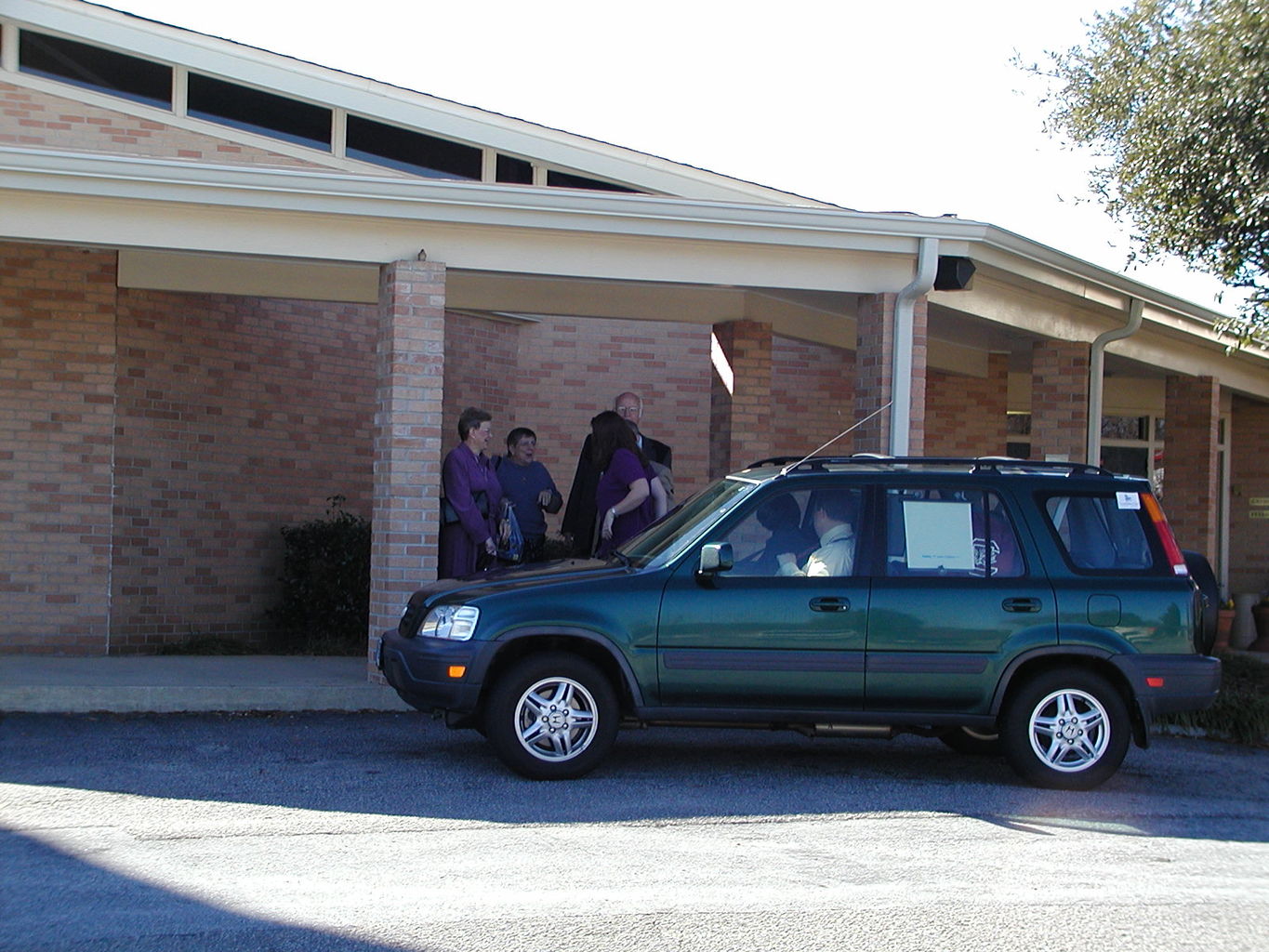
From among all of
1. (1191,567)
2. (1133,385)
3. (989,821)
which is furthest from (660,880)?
(1133,385)

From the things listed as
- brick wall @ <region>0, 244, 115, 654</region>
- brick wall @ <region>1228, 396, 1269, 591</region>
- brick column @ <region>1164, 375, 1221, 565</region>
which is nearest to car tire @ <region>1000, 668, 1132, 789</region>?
brick wall @ <region>0, 244, 115, 654</region>

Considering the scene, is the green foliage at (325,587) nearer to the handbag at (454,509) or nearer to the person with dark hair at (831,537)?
the handbag at (454,509)

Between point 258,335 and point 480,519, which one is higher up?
point 258,335

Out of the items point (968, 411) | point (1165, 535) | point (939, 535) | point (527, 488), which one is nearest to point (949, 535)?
point (939, 535)

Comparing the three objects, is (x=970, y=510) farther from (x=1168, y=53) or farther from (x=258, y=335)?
(x=258, y=335)

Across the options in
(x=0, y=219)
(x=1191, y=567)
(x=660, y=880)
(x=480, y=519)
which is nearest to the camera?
(x=660, y=880)

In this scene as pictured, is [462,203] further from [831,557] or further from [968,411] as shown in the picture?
[968,411]

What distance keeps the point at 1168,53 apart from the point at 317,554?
8491 mm

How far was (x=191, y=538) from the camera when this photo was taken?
12.1 metres

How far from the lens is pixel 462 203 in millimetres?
9234

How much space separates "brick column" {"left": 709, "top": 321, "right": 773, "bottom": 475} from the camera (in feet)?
41.8

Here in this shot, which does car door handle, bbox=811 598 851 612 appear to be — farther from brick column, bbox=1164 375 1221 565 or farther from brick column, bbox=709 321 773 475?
brick column, bbox=1164 375 1221 565

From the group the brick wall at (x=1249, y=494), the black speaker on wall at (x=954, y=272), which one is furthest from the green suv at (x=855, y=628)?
the brick wall at (x=1249, y=494)

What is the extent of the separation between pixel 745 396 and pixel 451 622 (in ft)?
19.9
